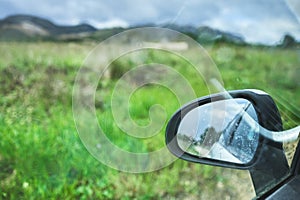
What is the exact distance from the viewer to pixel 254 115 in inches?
35.4

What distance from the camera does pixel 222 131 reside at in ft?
3.24

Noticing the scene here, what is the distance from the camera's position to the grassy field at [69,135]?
1295 millimetres

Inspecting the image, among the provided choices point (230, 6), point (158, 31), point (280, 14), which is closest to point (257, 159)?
point (280, 14)

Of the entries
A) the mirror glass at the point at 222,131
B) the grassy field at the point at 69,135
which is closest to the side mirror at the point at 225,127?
the mirror glass at the point at 222,131

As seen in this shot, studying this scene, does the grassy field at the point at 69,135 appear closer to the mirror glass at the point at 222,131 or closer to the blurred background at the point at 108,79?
the blurred background at the point at 108,79

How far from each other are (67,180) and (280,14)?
115 centimetres

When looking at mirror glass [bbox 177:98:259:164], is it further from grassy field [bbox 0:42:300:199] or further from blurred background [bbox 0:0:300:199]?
grassy field [bbox 0:42:300:199]

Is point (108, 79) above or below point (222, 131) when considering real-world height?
above

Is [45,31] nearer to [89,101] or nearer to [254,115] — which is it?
[89,101]

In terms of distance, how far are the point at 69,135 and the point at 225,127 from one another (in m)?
0.84

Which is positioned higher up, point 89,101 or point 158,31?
point 158,31

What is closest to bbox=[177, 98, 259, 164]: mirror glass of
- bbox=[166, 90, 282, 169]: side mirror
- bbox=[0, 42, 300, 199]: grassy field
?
bbox=[166, 90, 282, 169]: side mirror

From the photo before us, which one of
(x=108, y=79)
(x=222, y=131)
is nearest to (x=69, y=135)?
(x=108, y=79)

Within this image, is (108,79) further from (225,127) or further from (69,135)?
(225,127)
